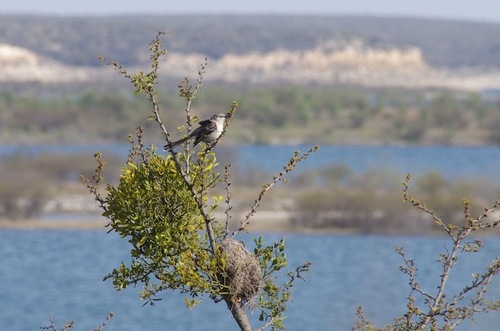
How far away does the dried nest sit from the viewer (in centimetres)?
841

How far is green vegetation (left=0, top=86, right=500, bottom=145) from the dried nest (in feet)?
294

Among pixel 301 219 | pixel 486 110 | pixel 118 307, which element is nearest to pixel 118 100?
pixel 486 110

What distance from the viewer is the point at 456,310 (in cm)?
814

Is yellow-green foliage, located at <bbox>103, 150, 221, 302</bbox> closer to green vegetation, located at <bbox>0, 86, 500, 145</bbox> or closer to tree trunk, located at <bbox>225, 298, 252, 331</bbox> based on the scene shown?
tree trunk, located at <bbox>225, 298, 252, 331</bbox>

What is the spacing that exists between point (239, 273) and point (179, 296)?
38103mm

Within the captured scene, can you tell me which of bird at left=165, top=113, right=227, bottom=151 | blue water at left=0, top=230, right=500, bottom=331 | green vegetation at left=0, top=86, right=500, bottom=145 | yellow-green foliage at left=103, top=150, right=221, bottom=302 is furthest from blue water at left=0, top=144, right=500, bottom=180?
yellow-green foliage at left=103, top=150, right=221, bottom=302

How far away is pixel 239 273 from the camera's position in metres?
8.48

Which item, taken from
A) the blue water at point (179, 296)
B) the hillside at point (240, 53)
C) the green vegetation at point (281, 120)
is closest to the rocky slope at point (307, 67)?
the hillside at point (240, 53)

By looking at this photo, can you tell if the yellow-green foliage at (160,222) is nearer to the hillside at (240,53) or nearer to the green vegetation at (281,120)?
the green vegetation at (281,120)

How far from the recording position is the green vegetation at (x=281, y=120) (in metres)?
104

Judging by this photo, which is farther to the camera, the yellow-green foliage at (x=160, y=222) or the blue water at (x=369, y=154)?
the blue water at (x=369, y=154)

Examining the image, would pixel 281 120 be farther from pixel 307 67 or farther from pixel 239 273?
A: pixel 239 273

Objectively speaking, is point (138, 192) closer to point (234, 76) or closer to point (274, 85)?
point (274, 85)

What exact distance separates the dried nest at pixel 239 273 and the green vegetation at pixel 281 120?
89715 millimetres
